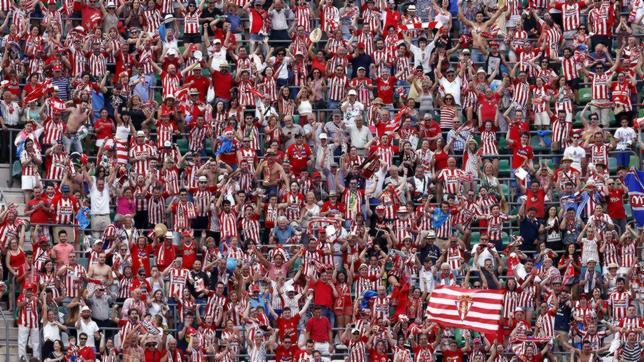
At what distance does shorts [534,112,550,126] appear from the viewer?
47750 mm

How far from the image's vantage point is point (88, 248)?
147 ft

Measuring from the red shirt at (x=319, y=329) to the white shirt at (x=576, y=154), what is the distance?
617cm

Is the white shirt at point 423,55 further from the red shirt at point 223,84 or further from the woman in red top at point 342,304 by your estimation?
the woman in red top at point 342,304

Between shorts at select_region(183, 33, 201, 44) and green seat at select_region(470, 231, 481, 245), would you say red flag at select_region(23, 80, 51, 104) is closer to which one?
shorts at select_region(183, 33, 201, 44)

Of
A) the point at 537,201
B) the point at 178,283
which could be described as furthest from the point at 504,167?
the point at 178,283

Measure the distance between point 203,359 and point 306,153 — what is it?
5406 millimetres

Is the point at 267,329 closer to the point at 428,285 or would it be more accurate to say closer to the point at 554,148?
the point at 428,285

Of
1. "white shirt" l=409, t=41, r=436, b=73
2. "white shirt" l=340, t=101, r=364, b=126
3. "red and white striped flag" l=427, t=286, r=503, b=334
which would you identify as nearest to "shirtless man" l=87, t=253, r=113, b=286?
"red and white striped flag" l=427, t=286, r=503, b=334

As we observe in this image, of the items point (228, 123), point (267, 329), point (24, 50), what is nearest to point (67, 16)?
point (24, 50)

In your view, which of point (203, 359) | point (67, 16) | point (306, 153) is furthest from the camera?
point (67, 16)

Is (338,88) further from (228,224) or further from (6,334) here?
(6,334)

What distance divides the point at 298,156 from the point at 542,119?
4930mm

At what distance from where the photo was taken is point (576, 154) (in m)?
Result: 46.4

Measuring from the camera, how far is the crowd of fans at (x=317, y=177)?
43.5m
